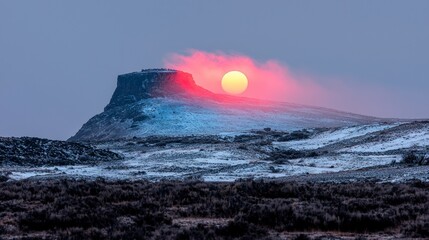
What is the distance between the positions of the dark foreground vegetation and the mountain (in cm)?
8115

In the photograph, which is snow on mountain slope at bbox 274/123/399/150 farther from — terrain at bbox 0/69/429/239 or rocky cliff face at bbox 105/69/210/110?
rocky cliff face at bbox 105/69/210/110

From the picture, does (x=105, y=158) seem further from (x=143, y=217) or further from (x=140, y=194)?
(x=143, y=217)

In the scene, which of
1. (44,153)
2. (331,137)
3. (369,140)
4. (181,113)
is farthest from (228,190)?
(181,113)

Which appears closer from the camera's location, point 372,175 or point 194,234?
point 194,234

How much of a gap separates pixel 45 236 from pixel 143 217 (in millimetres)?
2792

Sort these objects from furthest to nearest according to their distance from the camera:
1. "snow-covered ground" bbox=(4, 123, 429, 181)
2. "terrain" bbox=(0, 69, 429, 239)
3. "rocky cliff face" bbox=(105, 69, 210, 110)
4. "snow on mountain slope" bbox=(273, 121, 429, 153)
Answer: "rocky cliff face" bbox=(105, 69, 210, 110) < "snow on mountain slope" bbox=(273, 121, 429, 153) < "snow-covered ground" bbox=(4, 123, 429, 181) < "terrain" bbox=(0, 69, 429, 239)

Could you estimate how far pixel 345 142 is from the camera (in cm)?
6475

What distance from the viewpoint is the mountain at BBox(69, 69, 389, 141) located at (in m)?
116

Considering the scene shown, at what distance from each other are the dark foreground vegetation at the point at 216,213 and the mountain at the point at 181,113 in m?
81.2

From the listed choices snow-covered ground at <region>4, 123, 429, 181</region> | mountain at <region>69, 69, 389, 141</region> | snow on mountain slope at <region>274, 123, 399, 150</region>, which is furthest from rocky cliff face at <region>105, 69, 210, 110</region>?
snow-covered ground at <region>4, 123, 429, 181</region>

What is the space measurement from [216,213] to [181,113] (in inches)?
4274

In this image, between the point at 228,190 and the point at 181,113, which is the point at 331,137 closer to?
the point at 228,190

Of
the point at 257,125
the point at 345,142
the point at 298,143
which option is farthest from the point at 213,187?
the point at 257,125

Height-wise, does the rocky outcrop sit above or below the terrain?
below
